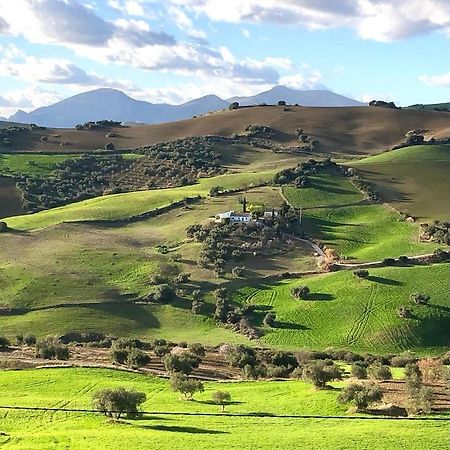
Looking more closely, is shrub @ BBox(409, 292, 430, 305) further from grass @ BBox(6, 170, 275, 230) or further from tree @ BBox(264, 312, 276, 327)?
grass @ BBox(6, 170, 275, 230)

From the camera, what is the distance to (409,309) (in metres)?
74.9

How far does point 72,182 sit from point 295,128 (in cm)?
6472

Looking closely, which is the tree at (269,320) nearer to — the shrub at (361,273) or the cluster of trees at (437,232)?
the shrub at (361,273)

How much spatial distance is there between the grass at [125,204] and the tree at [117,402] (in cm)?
6751

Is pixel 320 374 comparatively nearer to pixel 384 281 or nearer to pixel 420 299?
pixel 420 299

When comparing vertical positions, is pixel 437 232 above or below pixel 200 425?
above

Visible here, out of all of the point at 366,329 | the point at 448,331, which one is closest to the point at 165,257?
the point at 366,329

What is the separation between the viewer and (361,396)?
40.6 metres

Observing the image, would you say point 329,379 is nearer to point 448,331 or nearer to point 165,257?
point 448,331

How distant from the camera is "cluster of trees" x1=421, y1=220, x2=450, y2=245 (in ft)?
305

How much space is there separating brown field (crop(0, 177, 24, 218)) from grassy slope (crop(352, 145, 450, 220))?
66.8 metres

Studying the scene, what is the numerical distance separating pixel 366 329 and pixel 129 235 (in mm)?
44180

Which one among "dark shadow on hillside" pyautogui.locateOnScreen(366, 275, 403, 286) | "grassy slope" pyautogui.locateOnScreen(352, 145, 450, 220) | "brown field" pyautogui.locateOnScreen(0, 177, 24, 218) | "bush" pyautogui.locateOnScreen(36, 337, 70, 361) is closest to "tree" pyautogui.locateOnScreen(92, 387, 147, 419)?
"bush" pyautogui.locateOnScreen(36, 337, 70, 361)

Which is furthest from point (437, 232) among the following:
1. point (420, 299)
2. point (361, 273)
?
point (420, 299)
